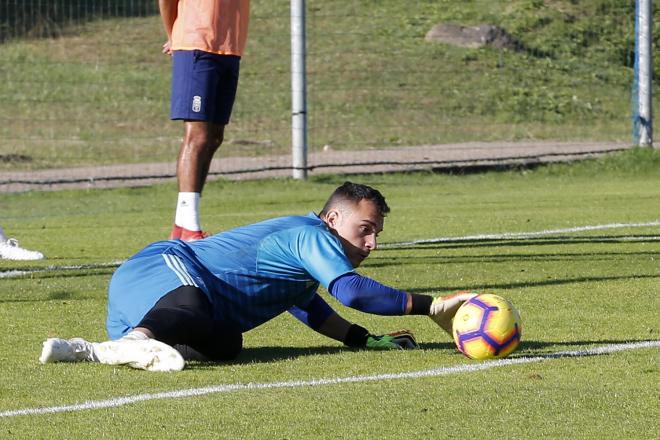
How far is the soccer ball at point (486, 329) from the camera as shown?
238 inches

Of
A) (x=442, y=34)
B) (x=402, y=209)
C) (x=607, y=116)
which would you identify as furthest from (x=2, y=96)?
(x=402, y=209)

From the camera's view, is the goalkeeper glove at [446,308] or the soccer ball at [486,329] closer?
the soccer ball at [486,329]

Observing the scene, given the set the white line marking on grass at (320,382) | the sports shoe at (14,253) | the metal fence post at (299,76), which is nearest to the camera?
the white line marking on grass at (320,382)

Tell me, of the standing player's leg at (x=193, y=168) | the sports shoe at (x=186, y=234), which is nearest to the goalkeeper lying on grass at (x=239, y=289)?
the sports shoe at (x=186, y=234)

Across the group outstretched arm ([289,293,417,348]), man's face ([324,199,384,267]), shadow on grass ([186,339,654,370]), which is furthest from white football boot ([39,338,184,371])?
outstretched arm ([289,293,417,348])

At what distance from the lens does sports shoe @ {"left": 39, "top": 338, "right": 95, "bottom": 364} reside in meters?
6.08

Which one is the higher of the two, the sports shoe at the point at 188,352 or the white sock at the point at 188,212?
the white sock at the point at 188,212

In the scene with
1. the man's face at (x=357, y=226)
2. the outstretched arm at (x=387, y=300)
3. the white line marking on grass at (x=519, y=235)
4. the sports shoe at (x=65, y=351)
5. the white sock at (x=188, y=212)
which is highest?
the man's face at (x=357, y=226)

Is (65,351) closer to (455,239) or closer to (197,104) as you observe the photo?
(197,104)

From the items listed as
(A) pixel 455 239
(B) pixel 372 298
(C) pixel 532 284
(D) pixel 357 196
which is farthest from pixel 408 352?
(A) pixel 455 239

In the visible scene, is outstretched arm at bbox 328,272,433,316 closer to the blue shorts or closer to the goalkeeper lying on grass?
the goalkeeper lying on grass

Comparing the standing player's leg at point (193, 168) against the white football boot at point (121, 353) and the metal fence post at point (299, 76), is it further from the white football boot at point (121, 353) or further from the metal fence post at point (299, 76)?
the metal fence post at point (299, 76)

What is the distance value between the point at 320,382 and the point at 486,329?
0.79m

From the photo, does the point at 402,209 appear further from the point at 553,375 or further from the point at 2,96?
the point at 2,96
